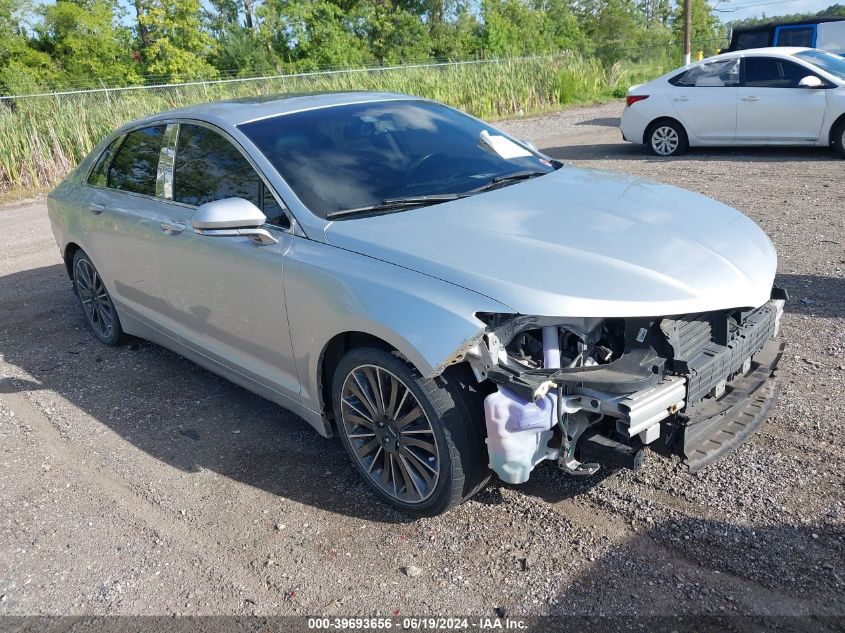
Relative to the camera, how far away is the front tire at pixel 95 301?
223 inches

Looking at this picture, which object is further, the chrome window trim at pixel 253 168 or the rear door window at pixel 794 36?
the rear door window at pixel 794 36

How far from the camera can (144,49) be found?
3778 cm

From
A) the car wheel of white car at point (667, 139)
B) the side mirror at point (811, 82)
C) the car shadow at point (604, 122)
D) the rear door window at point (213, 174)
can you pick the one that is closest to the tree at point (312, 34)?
the car shadow at point (604, 122)

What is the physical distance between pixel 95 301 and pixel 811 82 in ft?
31.9

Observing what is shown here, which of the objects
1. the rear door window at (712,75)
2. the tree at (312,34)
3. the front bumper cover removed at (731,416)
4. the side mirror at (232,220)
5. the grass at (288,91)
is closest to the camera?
the front bumper cover removed at (731,416)

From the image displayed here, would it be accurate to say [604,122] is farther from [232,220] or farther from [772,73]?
[232,220]

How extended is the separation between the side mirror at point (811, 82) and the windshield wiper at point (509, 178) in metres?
8.06

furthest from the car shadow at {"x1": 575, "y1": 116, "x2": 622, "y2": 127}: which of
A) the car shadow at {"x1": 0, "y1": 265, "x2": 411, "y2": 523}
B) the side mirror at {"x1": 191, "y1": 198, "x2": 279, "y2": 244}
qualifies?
the side mirror at {"x1": 191, "y1": 198, "x2": 279, "y2": 244}

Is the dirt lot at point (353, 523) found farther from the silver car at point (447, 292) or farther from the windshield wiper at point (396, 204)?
the windshield wiper at point (396, 204)

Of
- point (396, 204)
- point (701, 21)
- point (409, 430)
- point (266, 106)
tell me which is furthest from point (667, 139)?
point (701, 21)

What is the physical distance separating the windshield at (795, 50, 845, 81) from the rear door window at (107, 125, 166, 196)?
31.8 ft

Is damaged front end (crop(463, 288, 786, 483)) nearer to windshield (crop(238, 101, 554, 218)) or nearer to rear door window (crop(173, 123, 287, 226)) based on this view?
windshield (crop(238, 101, 554, 218))

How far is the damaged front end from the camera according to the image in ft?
9.20

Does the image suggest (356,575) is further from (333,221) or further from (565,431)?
(333,221)
